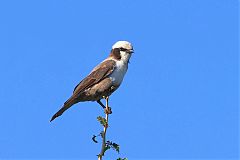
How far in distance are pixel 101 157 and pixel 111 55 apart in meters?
6.49

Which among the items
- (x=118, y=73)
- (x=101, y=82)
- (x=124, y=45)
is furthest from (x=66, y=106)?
(x=124, y=45)

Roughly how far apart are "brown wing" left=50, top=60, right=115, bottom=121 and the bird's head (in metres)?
0.24

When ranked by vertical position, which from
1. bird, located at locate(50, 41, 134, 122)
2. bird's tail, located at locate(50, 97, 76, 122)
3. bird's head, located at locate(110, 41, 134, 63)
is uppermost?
bird's head, located at locate(110, 41, 134, 63)

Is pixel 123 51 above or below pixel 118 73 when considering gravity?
above

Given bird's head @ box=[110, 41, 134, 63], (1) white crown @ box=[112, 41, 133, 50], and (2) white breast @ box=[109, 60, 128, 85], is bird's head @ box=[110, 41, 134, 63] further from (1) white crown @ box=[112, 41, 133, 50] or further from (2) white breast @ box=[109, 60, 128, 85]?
(2) white breast @ box=[109, 60, 128, 85]

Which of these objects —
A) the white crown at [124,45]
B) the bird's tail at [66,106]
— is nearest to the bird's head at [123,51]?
the white crown at [124,45]

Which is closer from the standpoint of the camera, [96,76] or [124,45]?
[96,76]

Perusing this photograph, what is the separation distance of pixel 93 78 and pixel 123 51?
0.88 m

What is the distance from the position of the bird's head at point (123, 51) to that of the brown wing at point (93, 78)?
0.24 meters

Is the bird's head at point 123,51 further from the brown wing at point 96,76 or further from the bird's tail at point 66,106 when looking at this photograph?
the bird's tail at point 66,106

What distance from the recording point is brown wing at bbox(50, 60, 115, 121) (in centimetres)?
1016

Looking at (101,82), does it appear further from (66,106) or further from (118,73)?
(66,106)

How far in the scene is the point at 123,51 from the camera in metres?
10.8

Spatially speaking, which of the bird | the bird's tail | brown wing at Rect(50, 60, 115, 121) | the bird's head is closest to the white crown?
the bird's head
